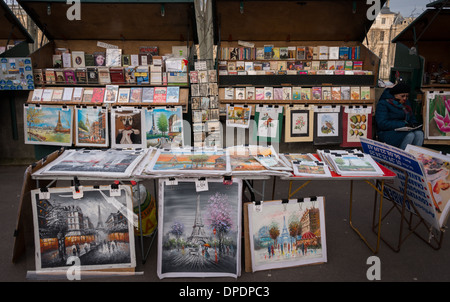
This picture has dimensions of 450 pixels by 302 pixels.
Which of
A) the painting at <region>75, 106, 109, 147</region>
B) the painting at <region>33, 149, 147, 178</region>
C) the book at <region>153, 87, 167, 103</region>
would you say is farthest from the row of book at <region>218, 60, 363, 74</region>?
the painting at <region>33, 149, 147, 178</region>

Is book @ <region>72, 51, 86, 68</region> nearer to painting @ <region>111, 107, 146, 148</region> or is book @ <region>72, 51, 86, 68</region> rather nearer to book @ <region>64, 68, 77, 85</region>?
book @ <region>64, 68, 77, 85</region>

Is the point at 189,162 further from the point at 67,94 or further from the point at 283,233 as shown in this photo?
the point at 67,94

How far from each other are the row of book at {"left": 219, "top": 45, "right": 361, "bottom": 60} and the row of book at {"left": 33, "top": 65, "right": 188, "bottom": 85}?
108 centimetres

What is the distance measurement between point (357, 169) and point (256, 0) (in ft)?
12.1

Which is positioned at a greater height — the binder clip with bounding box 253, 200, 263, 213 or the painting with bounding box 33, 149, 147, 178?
the painting with bounding box 33, 149, 147, 178

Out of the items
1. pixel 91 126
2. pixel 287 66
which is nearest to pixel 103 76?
pixel 91 126

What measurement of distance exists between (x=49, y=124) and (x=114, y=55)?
1.66 meters

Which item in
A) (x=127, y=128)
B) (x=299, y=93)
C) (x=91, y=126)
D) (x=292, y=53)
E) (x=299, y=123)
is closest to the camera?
(x=127, y=128)

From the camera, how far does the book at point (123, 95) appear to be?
5.41m

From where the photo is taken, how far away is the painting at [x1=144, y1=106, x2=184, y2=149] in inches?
204

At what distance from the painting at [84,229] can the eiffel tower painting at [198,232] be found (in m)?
0.49

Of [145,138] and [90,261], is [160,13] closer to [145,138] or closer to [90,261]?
[145,138]

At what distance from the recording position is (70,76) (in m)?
5.57

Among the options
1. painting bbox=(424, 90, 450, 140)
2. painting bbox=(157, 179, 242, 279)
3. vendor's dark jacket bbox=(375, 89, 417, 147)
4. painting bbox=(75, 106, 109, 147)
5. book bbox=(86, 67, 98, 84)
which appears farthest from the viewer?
book bbox=(86, 67, 98, 84)
